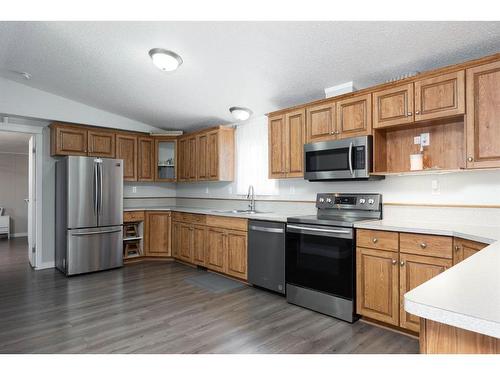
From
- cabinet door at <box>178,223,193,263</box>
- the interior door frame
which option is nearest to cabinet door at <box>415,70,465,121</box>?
cabinet door at <box>178,223,193,263</box>

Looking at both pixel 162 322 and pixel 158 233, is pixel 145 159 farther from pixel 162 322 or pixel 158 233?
pixel 162 322

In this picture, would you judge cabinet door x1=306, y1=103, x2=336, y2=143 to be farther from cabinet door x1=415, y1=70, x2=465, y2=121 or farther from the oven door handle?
the oven door handle

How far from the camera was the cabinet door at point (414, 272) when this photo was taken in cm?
237

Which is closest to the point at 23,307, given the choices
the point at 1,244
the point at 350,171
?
the point at 350,171

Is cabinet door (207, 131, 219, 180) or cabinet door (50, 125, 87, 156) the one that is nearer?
cabinet door (50, 125, 87, 156)

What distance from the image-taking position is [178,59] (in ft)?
10.5

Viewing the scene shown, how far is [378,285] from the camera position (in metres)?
2.68

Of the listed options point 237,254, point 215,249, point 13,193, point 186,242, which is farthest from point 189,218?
point 13,193

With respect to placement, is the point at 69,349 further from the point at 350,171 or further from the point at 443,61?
the point at 443,61

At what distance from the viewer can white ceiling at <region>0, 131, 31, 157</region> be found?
5.95m

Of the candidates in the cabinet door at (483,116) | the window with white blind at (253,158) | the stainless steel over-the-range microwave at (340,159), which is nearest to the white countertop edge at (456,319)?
the cabinet door at (483,116)

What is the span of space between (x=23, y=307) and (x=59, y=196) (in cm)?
198

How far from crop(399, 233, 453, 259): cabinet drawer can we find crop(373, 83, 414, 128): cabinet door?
1001mm

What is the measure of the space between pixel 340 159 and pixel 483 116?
120 cm
